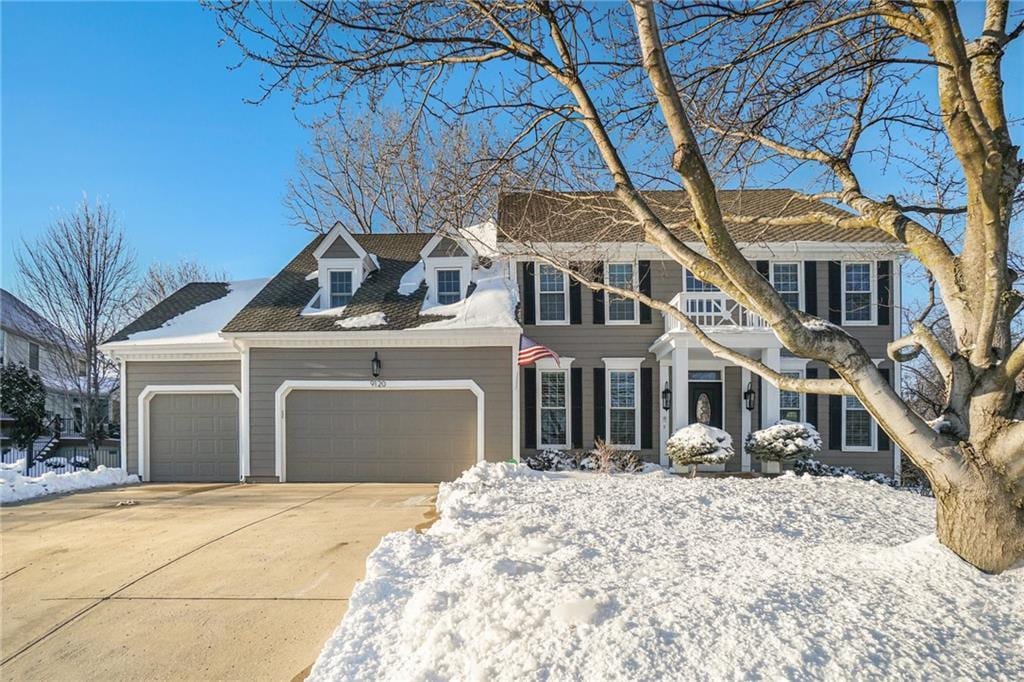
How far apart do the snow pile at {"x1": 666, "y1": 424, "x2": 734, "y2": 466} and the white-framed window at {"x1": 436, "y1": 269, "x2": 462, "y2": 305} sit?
552 cm

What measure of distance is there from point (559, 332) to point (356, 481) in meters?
5.60

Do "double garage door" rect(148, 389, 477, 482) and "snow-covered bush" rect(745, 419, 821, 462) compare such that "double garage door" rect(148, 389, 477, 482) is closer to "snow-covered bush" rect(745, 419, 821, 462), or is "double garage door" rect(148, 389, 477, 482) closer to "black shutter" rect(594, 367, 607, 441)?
"black shutter" rect(594, 367, 607, 441)

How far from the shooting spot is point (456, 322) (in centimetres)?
1124

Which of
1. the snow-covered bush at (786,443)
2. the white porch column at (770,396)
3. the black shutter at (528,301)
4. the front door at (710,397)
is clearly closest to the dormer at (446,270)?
the black shutter at (528,301)

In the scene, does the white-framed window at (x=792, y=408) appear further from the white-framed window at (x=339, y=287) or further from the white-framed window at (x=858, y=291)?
the white-framed window at (x=339, y=287)

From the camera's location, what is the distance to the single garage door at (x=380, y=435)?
1110cm

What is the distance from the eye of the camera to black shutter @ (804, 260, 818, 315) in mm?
13289

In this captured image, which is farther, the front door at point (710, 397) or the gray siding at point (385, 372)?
the front door at point (710, 397)

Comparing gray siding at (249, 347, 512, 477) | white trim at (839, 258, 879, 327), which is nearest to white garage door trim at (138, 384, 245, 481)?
gray siding at (249, 347, 512, 477)

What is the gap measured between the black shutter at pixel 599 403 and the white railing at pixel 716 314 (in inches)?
75.5

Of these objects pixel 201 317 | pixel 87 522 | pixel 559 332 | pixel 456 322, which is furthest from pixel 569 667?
pixel 201 317

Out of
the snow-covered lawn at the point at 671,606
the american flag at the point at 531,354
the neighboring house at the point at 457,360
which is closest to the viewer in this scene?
the snow-covered lawn at the point at 671,606

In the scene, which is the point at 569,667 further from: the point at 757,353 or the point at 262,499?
the point at 757,353

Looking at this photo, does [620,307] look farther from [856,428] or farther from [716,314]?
[856,428]
